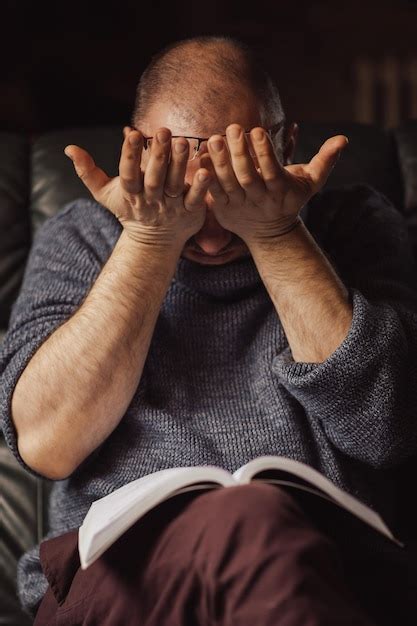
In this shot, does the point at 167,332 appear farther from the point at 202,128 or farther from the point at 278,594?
the point at 278,594

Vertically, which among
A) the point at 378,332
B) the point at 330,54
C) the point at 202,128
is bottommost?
the point at 330,54

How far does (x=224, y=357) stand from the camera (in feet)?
4.62

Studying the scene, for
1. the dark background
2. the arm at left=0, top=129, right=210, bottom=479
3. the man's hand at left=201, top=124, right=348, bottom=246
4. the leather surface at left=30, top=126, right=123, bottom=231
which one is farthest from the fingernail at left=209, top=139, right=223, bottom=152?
the dark background

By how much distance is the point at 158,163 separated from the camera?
1153 mm

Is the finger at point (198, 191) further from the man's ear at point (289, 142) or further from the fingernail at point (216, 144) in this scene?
the man's ear at point (289, 142)

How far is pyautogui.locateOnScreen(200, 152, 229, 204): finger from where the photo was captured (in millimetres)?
1210

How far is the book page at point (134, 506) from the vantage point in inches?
37.2

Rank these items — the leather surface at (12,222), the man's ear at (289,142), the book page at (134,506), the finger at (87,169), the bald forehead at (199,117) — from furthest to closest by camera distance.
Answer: the leather surface at (12,222), the man's ear at (289,142), the bald forehead at (199,117), the finger at (87,169), the book page at (134,506)

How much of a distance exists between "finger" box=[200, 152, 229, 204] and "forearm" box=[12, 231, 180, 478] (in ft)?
0.40

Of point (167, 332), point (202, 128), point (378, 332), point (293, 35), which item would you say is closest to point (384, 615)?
point (378, 332)

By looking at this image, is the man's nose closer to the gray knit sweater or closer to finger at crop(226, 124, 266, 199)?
the gray knit sweater

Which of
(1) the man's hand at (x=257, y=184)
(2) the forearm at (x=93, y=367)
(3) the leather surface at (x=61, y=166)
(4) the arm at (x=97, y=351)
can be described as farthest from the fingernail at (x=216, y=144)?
(3) the leather surface at (x=61, y=166)

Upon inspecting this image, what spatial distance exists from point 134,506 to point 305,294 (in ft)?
1.55

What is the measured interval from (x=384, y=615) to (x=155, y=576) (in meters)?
0.29
